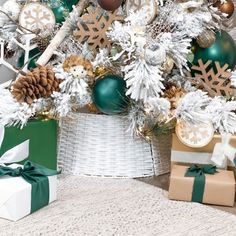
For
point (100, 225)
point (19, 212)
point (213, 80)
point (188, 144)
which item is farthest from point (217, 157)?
point (19, 212)

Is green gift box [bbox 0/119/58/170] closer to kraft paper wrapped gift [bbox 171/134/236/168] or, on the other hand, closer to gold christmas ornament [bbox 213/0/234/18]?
kraft paper wrapped gift [bbox 171/134/236/168]

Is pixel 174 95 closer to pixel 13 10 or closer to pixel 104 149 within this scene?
pixel 104 149

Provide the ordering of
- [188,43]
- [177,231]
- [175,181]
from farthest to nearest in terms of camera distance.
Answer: [188,43] → [175,181] → [177,231]

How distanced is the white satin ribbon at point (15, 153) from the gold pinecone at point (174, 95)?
11.9 inches

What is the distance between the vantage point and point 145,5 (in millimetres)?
1070

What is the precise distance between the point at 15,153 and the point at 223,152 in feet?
1.31

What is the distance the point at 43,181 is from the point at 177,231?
24cm

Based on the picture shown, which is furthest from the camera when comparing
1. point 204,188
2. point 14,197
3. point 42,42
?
→ point 42,42

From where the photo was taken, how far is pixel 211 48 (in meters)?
1.10

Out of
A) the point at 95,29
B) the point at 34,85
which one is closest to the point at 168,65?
the point at 95,29

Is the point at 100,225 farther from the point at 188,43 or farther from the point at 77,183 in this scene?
the point at 188,43

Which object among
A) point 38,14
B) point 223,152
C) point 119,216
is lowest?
point 119,216

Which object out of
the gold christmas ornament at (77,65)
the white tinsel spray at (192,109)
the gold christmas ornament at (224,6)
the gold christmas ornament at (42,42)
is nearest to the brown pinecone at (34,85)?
the gold christmas ornament at (77,65)

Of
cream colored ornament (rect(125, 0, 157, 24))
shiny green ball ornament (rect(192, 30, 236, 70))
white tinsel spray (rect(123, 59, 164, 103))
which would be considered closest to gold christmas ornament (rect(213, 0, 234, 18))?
shiny green ball ornament (rect(192, 30, 236, 70))
